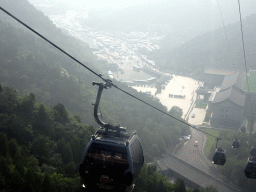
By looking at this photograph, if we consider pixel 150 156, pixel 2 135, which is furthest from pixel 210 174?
pixel 2 135

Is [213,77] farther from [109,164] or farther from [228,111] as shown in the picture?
[109,164]

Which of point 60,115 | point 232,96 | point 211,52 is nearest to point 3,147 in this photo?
point 60,115

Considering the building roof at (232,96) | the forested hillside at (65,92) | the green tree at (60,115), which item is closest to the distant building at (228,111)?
the building roof at (232,96)

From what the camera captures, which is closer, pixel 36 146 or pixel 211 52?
pixel 36 146

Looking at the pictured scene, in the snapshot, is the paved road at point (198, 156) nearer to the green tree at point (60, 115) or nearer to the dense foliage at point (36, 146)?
the dense foliage at point (36, 146)

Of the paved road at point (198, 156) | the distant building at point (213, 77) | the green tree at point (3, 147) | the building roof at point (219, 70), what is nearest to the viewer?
the green tree at point (3, 147)

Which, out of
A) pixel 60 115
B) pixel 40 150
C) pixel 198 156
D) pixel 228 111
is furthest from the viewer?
pixel 228 111
